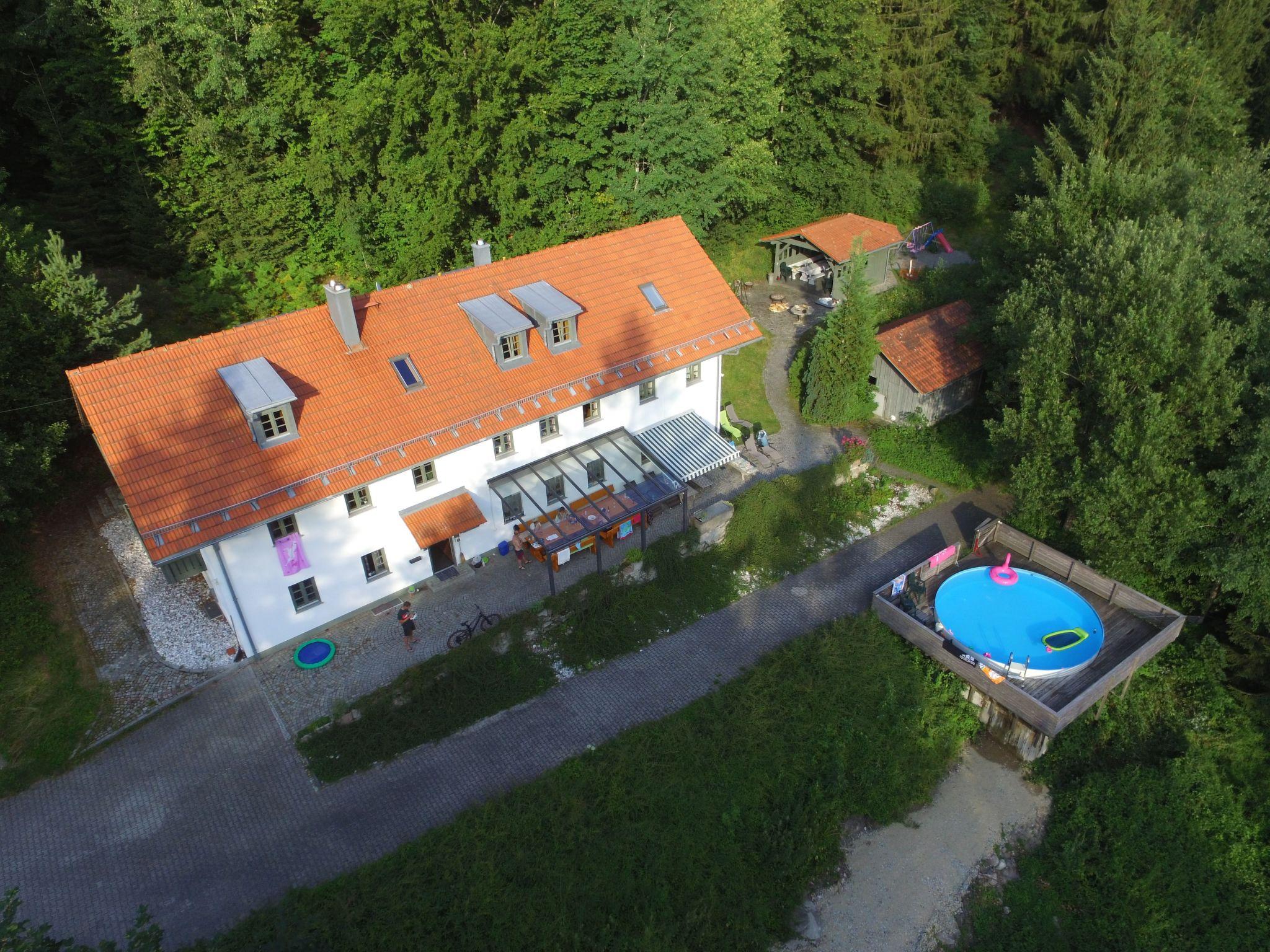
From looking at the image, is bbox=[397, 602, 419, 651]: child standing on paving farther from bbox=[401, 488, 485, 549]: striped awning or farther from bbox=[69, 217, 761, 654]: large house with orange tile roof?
bbox=[401, 488, 485, 549]: striped awning

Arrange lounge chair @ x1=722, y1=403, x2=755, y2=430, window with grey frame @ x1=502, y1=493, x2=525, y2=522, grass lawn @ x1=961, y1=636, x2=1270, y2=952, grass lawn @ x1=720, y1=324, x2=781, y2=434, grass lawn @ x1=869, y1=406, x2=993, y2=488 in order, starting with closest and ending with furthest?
grass lawn @ x1=961, y1=636, x2=1270, y2=952 < window with grey frame @ x1=502, y1=493, x2=525, y2=522 < grass lawn @ x1=869, y1=406, x2=993, y2=488 < lounge chair @ x1=722, y1=403, x2=755, y2=430 < grass lawn @ x1=720, y1=324, x2=781, y2=434

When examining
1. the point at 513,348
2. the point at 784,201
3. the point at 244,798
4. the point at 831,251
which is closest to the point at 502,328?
the point at 513,348

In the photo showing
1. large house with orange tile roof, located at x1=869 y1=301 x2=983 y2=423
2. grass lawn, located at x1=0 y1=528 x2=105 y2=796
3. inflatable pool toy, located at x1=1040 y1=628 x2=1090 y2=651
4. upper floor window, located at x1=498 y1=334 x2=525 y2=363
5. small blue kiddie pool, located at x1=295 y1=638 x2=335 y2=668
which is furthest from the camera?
large house with orange tile roof, located at x1=869 y1=301 x2=983 y2=423

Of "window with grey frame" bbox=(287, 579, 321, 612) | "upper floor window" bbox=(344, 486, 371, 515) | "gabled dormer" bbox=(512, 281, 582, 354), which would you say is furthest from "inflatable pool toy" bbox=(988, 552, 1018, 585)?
"window with grey frame" bbox=(287, 579, 321, 612)

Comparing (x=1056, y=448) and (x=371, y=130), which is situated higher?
(x=371, y=130)

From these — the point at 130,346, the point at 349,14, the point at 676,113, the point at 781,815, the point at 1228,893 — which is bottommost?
the point at 1228,893

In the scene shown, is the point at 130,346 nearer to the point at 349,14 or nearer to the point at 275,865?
the point at 349,14

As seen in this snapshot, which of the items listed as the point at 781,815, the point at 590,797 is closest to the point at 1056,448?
the point at 781,815
